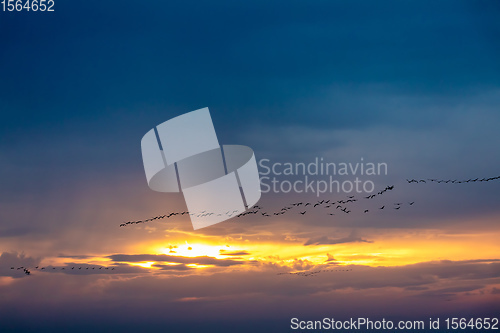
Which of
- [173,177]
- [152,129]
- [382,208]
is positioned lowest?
[382,208]

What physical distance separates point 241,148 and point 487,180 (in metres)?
34.4

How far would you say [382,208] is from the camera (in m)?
84.7

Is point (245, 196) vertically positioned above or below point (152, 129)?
below

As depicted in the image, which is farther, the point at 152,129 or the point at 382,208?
the point at 382,208

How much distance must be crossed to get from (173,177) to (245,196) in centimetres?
1072

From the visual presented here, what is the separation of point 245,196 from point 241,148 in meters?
8.76

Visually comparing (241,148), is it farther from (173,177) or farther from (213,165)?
(173,177)

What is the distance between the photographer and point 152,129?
78.2m

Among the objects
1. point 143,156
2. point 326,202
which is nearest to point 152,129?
point 143,156

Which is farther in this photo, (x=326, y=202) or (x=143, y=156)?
(x=326, y=202)

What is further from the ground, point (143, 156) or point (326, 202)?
point (143, 156)

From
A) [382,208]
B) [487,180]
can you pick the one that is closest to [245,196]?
[382,208]

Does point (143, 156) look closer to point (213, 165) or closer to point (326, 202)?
point (213, 165)

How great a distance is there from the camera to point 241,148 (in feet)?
283
